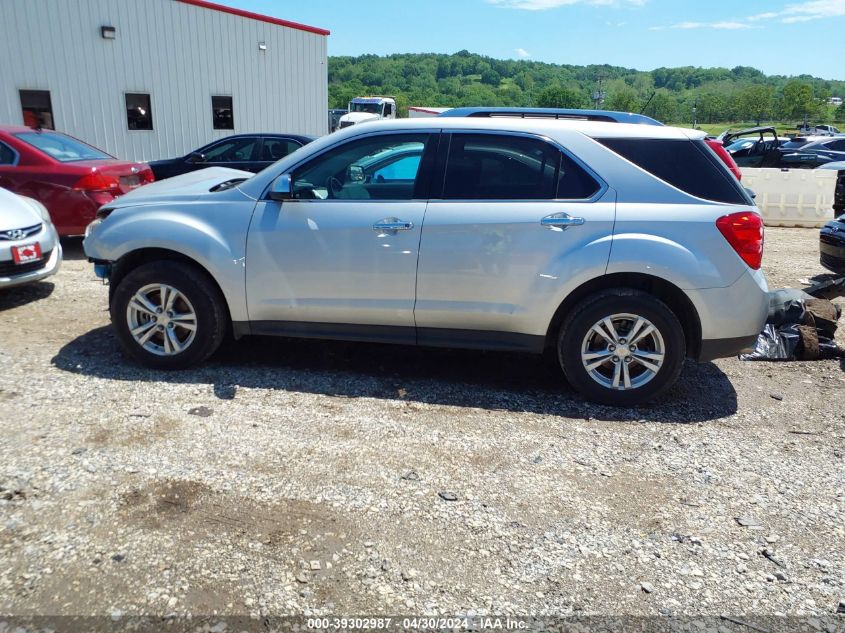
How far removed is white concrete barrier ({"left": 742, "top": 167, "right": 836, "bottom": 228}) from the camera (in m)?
12.5

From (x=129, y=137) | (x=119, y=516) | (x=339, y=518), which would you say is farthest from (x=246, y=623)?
(x=129, y=137)

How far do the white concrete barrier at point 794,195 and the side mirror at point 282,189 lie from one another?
426 inches

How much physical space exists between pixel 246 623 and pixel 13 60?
16.9 m

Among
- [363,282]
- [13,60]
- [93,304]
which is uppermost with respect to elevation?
[13,60]

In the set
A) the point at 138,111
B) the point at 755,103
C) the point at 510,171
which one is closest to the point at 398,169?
the point at 510,171

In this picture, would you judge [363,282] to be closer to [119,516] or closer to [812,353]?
[119,516]

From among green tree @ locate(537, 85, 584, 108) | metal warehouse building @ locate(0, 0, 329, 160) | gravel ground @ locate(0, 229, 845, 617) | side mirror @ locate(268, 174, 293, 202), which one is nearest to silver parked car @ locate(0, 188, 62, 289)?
Answer: gravel ground @ locate(0, 229, 845, 617)

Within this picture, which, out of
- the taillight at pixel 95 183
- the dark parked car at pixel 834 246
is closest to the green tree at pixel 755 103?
the dark parked car at pixel 834 246

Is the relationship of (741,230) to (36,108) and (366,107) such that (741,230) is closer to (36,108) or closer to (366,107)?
(36,108)

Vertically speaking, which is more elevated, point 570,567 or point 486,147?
point 486,147

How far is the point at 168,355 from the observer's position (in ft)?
15.6

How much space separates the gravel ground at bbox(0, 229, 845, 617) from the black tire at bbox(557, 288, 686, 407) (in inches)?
5.7

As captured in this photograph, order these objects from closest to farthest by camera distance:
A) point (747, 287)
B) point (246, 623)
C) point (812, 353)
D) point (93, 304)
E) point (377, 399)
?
point (246, 623) → point (747, 287) → point (377, 399) → point (812, 353) → point (93, 304)

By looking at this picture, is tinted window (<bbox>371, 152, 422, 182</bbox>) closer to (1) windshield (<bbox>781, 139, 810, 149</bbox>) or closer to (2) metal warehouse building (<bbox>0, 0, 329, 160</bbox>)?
(2) metal warehouse building (<bbox>0, 0, 329, 160</bbox>)
